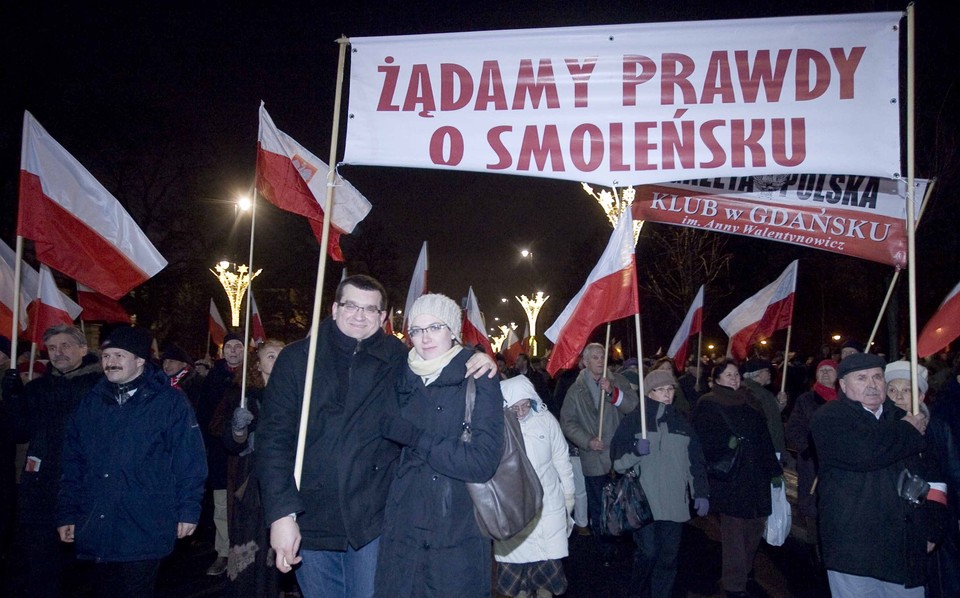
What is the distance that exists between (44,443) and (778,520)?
21.0 feet

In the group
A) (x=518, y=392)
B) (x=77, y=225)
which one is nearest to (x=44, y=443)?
(x=77, y=225)

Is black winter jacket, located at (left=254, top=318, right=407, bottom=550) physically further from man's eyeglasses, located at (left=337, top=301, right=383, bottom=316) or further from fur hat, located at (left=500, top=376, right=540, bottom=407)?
fur hat, located at (left=500, top=376, right=540, bottom=407)

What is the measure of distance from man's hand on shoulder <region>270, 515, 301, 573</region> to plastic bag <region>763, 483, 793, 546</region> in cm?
560

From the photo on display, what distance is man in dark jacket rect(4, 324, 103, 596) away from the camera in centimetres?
528

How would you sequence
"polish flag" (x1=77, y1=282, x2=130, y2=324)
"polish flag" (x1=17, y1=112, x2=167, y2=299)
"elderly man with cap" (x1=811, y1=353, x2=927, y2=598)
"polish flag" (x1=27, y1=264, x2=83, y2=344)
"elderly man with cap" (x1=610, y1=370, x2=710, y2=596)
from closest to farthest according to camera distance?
"elderly man with cap" (x1=811, y1=353, x2=927, y2=598) → "polish flag" (x1=17, y1=112, x2=167, y2=299) → "elderly man with cap" (x1=610, y1=370, x2=710, y2=596) → "polish flag" (x1=27, y1=264, x2=83, y2=344) → "polish flag" (x1=77, y1=282, x2=130, y2=324)

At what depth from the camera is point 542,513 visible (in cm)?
608

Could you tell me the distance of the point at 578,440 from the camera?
8.31 m

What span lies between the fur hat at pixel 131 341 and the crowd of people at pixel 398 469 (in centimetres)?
2

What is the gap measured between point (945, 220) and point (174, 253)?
91.4ft

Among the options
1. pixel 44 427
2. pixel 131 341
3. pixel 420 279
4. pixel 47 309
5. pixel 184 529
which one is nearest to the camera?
pixel 184 529

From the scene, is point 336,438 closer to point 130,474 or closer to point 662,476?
point 130,474

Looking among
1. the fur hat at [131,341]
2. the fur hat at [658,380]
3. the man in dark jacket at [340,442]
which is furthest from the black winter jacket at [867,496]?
the fur hat at [131,341]

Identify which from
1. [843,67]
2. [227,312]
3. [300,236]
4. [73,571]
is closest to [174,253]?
[300,236]

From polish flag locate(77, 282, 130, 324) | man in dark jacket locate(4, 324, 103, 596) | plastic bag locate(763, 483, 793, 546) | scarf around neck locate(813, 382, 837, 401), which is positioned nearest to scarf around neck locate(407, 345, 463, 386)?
man in dark jacket locate(4, 324, 103, 596)
